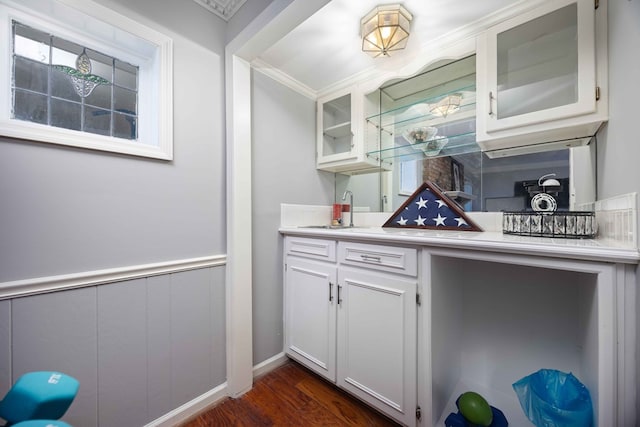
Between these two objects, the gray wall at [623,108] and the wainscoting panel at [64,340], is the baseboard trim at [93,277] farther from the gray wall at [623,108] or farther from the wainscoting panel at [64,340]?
the gray wall at [623,108]

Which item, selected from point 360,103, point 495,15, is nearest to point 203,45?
point 360,103

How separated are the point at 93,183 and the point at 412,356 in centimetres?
162

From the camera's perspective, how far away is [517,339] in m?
1.35

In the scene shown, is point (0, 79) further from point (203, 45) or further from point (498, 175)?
point (498, 175)

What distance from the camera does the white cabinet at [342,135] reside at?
1.90m

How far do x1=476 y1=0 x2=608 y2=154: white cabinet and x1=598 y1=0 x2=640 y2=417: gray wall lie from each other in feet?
0.20

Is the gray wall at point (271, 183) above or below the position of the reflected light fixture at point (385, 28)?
below

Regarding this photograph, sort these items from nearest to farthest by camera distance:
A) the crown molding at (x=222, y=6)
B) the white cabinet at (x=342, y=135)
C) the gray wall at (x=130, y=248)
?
the gray wall at (x=130, y=248) → the crown molding at (x=222, y=6) → the white cabinet at (x=342, y=135)

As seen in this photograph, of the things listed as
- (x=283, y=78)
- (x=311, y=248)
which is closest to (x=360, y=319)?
(x=311, y=248)

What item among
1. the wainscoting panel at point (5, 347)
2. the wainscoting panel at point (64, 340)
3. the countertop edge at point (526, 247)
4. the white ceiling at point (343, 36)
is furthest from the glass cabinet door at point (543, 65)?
the wainscoting panel at point (5, 347)

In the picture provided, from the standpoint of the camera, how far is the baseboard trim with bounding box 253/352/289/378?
164 cm

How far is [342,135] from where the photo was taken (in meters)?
2.04

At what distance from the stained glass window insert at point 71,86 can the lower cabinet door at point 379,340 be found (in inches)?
56.1

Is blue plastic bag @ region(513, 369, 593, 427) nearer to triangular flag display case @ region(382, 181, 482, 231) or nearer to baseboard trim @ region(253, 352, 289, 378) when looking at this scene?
triangular flag display case @ region(382, 181, 482, 231)
